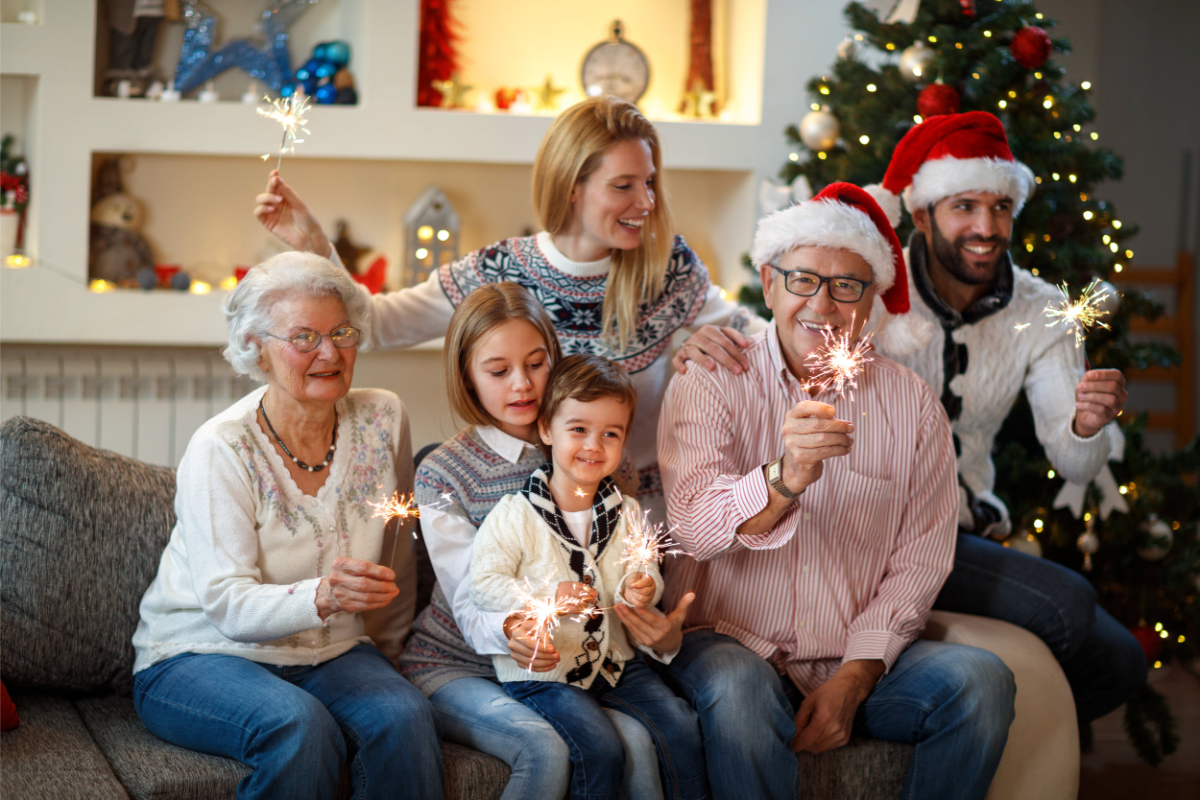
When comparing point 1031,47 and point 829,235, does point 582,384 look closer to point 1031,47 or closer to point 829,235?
point 829,235

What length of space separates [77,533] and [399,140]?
2038 millimetres

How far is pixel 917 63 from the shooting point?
3.04 meters

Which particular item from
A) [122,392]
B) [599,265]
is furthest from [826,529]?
[122,392]

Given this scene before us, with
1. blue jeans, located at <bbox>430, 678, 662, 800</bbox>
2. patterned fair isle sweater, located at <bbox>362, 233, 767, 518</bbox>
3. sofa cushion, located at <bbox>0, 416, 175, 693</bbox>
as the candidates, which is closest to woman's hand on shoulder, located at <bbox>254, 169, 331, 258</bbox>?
patterned fair isle sweater, located at <bbox>362, 233, 767, 518</bbox>

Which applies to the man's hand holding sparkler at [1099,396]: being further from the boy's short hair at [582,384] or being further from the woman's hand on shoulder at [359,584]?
the woman's hand on shoulder at [359,584]

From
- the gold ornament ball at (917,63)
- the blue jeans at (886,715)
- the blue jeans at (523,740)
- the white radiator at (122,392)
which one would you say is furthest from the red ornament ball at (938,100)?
the white radiator at (122,392)

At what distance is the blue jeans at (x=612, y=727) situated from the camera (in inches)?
69.1

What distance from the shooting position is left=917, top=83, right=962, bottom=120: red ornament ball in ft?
9.53

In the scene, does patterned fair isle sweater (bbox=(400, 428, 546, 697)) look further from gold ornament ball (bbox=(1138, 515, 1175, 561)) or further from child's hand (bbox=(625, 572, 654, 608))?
gold ornament ball (bbox=(1138, 515, 1175, 561))

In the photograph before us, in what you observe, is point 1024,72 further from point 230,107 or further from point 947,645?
point 230,107

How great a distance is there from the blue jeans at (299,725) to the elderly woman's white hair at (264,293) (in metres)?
0.55

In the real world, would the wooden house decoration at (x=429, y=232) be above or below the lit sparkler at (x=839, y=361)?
above

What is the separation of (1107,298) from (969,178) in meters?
0.71

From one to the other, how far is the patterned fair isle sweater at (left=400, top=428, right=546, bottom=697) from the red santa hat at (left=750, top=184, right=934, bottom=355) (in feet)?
2.01
